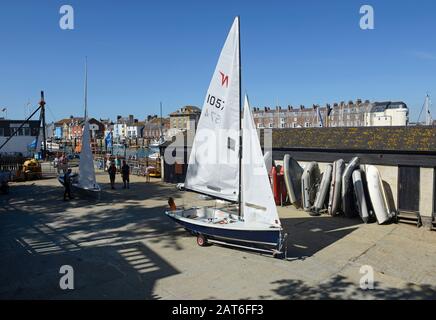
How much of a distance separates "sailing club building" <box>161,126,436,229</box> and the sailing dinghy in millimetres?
7248

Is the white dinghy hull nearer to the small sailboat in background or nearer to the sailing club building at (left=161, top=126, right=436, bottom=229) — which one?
the sailing club building at (left=161, top=126, right=436, bottom=229)

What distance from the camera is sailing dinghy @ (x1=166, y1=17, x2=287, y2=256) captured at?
447 inches

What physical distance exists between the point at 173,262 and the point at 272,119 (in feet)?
438

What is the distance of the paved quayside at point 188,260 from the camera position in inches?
357

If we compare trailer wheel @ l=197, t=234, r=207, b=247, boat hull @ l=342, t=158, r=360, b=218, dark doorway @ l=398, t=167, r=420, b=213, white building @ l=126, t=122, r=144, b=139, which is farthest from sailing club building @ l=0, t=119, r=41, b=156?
white building @ l=126, t=122, r=144, b=139

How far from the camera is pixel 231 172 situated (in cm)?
1268

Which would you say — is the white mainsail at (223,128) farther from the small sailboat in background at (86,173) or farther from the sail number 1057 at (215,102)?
the small sailboat in background at (86,173)

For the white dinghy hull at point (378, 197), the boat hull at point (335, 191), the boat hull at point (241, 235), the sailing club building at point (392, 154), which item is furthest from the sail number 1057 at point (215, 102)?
the sailing club building at point (392, 154)

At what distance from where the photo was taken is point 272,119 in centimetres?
14125

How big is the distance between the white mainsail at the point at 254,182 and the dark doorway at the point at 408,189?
8.26 m

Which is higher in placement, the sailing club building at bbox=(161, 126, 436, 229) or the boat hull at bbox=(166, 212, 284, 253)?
the sailing club building at bbox=(161, 126, 436, 229)

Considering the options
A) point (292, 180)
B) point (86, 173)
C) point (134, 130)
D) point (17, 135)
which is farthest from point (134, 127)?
point (292, 180)

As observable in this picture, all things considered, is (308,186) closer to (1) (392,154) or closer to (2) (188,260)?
(1) (392,154)
